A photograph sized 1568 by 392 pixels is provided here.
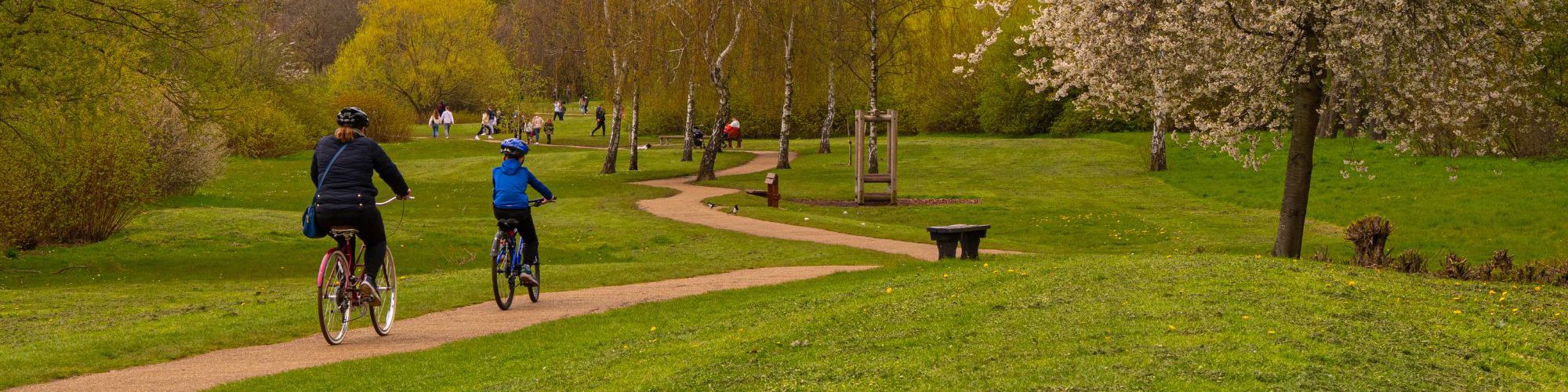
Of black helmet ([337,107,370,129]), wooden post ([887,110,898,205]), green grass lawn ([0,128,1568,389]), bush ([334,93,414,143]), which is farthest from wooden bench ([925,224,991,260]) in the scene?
bush ([334,93,414,143])

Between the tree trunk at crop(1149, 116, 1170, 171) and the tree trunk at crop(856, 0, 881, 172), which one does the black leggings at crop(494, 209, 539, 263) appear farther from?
the tree trunk at crop(1149, 116, 1170, 171)

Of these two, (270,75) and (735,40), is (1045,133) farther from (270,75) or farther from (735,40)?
(270,75)

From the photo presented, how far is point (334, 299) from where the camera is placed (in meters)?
10.6

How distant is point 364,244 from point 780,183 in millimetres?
29058

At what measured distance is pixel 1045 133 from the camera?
68375mm

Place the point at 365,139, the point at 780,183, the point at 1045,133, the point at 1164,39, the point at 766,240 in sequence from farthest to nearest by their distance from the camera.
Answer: the point at 1045,133 < the point at 780,183 < the point at 766,240 < the point at 1164,39 < the point at 365,139

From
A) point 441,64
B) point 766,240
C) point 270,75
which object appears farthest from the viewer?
point 441,64

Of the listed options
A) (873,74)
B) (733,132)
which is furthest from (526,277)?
(733,132)

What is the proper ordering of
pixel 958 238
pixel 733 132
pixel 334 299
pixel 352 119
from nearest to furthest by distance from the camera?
1. pixel 352 119
2. pixel 334 299
3. pixel 958 238
4. pixel 733 132

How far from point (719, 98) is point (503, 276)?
27.0m

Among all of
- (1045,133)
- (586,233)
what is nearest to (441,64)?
(1045,133)

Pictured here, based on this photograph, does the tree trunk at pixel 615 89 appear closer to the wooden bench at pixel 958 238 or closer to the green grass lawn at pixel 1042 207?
the green grass lawn at pixel 1042 207

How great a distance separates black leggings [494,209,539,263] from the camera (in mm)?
12773

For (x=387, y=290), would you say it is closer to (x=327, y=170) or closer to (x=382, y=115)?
(x=327, y=170)
